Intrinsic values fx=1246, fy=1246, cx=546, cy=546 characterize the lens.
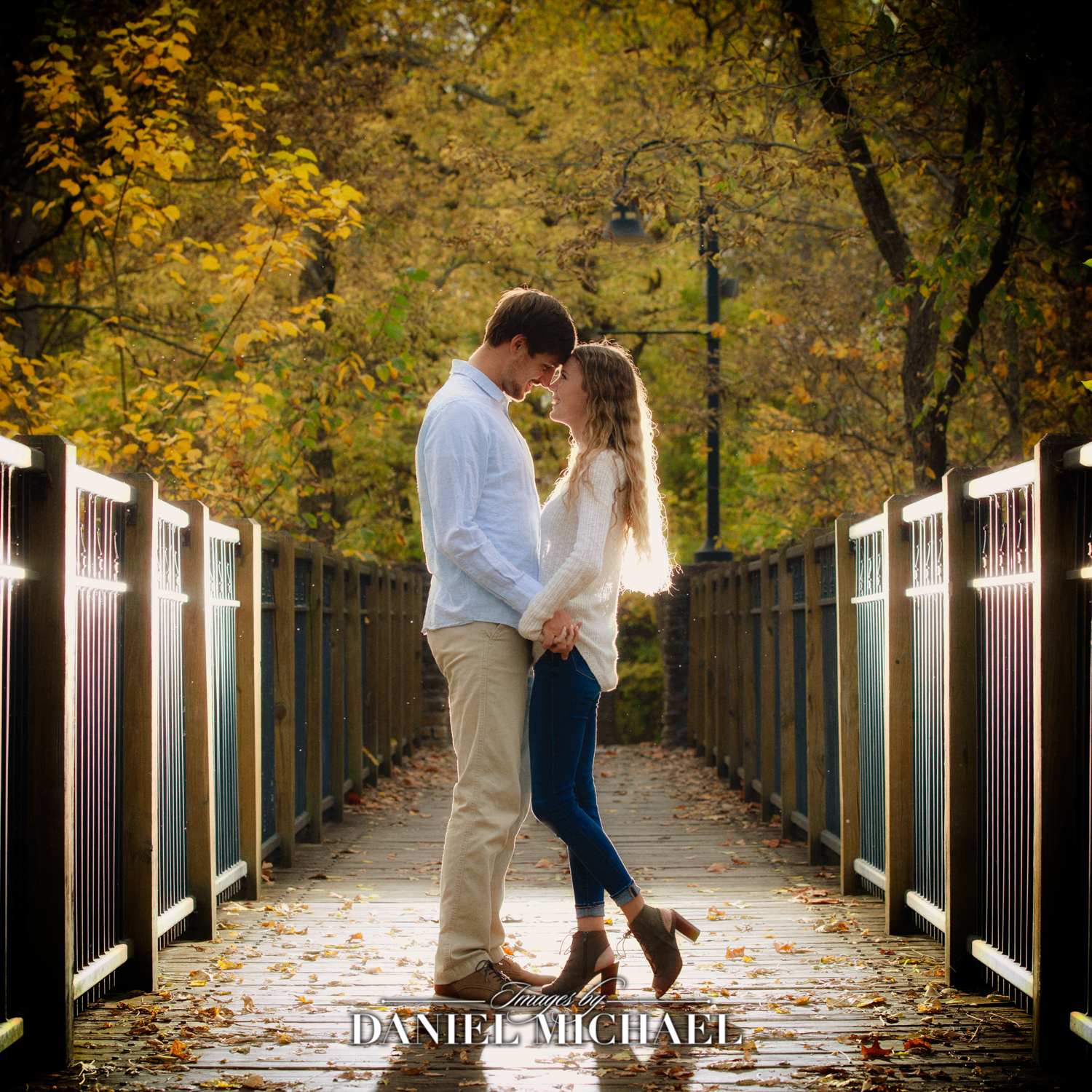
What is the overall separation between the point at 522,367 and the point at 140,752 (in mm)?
1804

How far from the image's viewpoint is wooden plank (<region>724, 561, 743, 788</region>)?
31.9ft

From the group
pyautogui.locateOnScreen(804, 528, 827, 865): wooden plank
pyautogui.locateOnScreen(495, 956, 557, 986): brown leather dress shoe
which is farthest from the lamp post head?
pyautogui.locateOnScreen(495, 956, 557, 986): brown leather dress shoe

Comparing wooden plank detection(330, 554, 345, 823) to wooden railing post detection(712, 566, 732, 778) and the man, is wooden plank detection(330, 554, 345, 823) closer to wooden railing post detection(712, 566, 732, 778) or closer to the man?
wooden railing post detection(712, 566, 732, 778)

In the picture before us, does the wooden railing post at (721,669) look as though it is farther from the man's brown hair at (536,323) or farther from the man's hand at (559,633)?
the man's hand at (559,633)

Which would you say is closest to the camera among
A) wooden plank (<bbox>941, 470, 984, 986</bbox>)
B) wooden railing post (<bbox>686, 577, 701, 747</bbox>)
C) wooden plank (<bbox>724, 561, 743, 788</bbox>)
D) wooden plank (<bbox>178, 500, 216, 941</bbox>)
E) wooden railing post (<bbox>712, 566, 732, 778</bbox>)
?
wooden plank (<bbox>941, 470, 984, 986</bbox>)

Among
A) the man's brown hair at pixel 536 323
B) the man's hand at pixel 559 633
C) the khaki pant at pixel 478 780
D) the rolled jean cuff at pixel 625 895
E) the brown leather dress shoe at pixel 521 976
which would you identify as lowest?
the brown leather dress shoe at pixel 521 976

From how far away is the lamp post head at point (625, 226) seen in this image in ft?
39.3

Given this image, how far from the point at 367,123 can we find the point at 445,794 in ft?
31.0

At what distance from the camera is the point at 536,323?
4035mm

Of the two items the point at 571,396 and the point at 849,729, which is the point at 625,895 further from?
the point at 849,729

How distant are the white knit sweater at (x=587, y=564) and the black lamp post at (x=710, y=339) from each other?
5.93 m

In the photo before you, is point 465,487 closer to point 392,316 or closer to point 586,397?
point 586,397

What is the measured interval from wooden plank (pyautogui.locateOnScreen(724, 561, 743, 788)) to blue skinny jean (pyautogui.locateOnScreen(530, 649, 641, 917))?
5677 millimetres

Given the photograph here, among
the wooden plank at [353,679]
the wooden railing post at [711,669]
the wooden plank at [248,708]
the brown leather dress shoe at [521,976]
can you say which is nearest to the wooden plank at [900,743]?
the brown leather dress shoe at [521,976]
